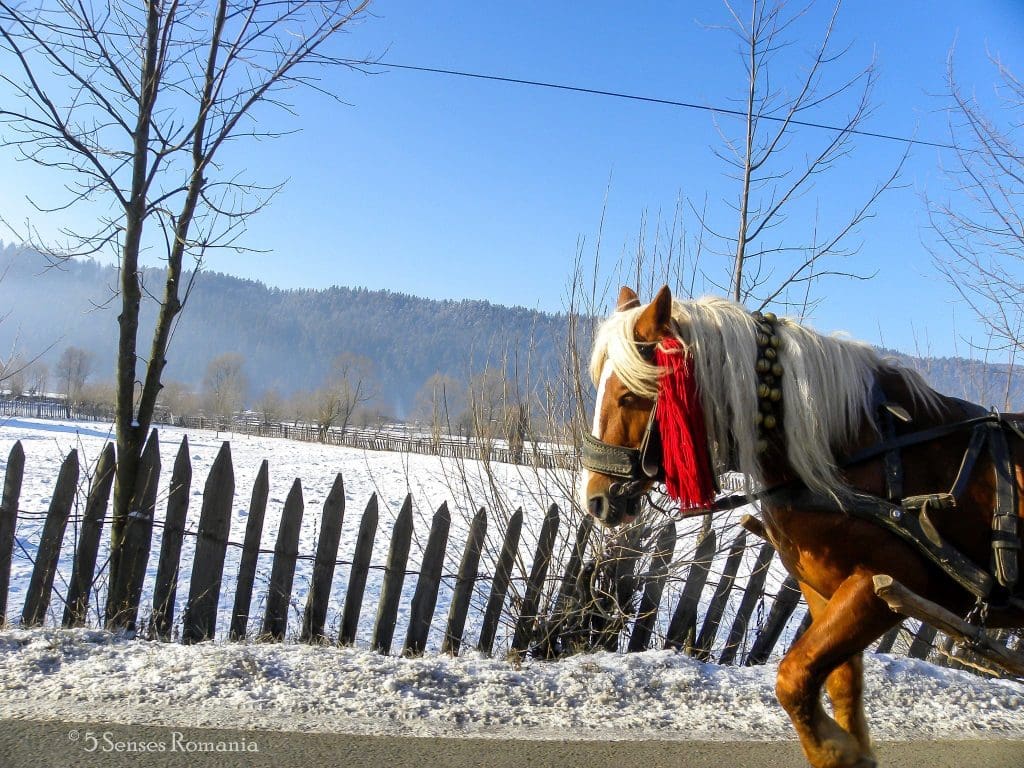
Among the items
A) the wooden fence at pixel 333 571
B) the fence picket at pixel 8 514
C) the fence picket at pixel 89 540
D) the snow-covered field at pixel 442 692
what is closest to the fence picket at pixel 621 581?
the wooden fence at pixel 333 571

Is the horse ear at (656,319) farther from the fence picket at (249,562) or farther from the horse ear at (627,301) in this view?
the fence picket at (249,562)

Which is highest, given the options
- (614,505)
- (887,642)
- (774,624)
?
(614,505)

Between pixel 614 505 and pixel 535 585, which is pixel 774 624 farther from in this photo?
pixel 614 505

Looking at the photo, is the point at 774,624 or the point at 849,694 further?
the point at 774,624

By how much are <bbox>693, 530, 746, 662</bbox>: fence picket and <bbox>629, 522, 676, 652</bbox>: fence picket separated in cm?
42

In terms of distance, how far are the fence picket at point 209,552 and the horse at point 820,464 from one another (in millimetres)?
2774

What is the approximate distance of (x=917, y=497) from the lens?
2.40 m

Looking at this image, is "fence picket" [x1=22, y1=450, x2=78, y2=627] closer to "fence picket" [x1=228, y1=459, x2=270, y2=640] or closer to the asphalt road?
"fence picket" [x1=228, y1=459, x2=270, y2=640]

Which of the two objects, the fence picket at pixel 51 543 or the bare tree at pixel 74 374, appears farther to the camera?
the bare tree at pixel 74 374

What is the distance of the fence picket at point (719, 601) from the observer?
4.85 metres

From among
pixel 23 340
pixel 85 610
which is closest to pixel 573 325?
pixel 85 610

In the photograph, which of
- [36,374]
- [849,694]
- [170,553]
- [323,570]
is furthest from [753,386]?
[36,374]

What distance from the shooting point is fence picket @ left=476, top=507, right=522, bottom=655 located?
15.1ft

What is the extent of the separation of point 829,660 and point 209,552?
12.0ft
